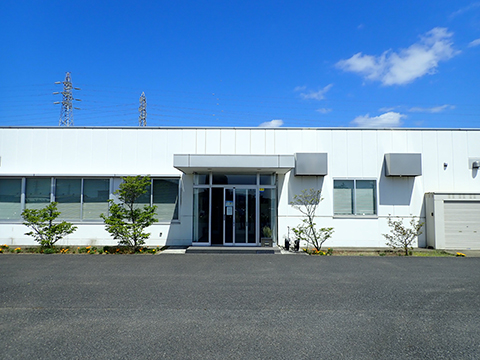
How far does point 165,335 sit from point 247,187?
8608 millimetres

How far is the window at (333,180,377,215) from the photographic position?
522 inches

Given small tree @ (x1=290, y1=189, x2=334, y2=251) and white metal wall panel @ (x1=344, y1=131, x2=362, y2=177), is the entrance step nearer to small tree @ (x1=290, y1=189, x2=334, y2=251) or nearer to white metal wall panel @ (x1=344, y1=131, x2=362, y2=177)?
small tree @ (x1=290, y1=189, x2=334, y2=251)

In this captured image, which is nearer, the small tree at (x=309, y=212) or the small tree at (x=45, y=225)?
the small tree at (x=45, y=225)

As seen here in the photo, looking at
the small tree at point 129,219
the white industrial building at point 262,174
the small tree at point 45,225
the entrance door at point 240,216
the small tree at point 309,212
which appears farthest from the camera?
the white industrial building at point 262,174

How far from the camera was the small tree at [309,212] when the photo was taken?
505 inches

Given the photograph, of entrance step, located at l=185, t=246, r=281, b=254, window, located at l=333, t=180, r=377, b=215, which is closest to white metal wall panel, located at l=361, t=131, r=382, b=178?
window, located at l=333, t=180, r=377, b=215

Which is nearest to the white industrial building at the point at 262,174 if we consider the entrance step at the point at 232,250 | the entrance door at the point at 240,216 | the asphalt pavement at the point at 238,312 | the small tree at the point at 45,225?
the entrance door at the point at 240,216

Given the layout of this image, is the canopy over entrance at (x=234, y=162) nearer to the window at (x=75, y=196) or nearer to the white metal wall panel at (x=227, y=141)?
the white metal wall panel at (x=227, y=141)

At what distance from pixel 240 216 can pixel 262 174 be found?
5.85ft

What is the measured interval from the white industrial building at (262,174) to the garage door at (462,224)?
4 centimetres

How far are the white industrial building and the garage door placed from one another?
0.04 meters

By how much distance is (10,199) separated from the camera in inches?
531

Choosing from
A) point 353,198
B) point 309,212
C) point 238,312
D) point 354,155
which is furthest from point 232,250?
point 238,312

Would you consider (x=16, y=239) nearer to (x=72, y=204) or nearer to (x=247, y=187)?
(x=72, y=204)
